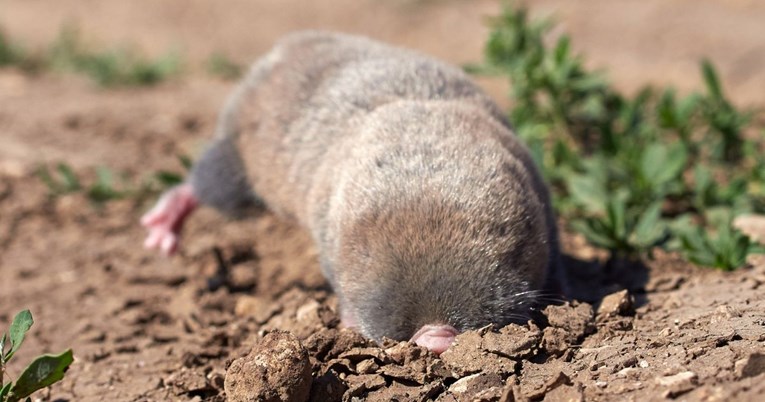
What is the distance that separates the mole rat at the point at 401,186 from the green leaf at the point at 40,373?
3.25ft

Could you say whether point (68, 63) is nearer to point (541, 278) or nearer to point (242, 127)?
point (242, 127)

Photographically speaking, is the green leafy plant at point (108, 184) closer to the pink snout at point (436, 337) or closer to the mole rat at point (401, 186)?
the mole rat at point (401, 186)

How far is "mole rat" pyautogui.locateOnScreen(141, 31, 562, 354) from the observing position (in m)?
2.88

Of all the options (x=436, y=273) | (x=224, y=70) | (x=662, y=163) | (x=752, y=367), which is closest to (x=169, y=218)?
(x=436, y=273)

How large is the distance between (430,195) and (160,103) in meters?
4.53

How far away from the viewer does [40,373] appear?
2.52 m

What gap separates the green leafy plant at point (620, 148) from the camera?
13.9 feet

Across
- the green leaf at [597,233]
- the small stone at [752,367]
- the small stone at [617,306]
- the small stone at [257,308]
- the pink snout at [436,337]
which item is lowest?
the small stone at [257,308]

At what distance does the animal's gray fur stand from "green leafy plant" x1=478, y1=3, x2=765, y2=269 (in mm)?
670

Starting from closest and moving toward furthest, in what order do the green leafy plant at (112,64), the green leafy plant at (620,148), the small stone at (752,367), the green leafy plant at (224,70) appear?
the small stone at (752,367)
the green leafy plant at (620,148)
the green leafy plant at (112,64)
the green leafy plant at (224,70)

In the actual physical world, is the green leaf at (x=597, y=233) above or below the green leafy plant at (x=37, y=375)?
above

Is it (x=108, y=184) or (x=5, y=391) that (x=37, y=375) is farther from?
(x=108, y=184)

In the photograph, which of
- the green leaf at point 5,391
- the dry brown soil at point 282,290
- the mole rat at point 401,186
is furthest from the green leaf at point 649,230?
the green leaf at point 5,391

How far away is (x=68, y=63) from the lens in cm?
822
